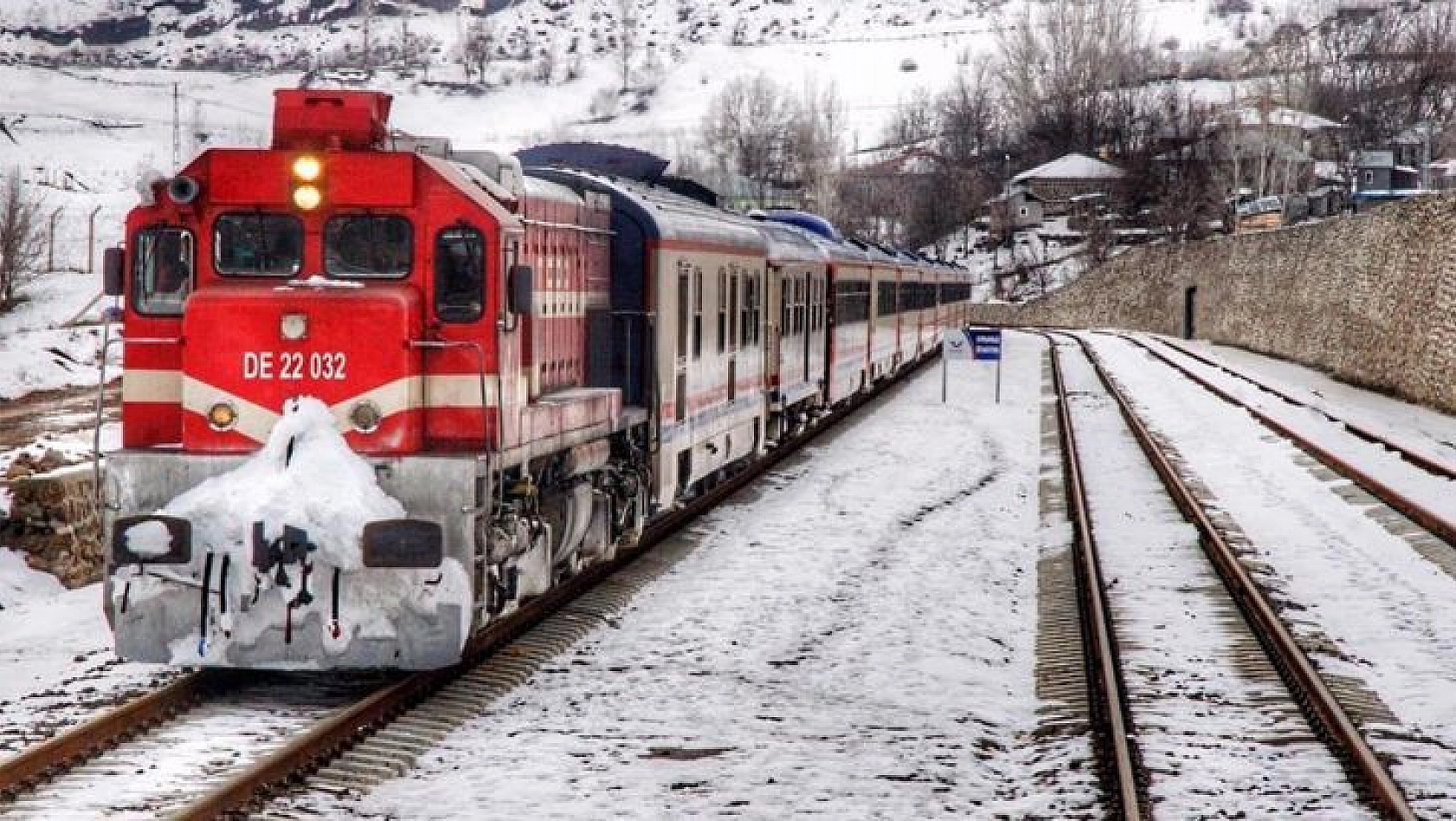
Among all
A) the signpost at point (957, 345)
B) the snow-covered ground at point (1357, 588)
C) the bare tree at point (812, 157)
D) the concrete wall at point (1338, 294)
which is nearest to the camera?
the snow-covered ground at point (1357, 588)

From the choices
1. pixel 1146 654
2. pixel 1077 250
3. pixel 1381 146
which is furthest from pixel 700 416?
pixel 1381 146

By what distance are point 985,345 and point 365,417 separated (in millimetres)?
22264

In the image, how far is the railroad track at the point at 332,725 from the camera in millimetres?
8188

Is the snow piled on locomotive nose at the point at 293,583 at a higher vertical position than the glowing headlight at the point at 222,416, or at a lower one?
lower

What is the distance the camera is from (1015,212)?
403ft

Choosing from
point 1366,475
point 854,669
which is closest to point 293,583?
point 854,669

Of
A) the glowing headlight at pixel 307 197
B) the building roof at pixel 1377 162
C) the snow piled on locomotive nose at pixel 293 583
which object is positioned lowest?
the snow piled on locomotive nose at pixel 293 583

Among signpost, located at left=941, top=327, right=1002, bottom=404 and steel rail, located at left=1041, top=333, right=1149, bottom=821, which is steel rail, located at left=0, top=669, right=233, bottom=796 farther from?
signpost, located at left=941, top=327, right=1002, bottom=404

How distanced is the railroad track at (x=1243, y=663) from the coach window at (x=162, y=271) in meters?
6.44

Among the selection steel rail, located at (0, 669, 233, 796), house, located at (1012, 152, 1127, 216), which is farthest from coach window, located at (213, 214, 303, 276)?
house, located at (1012, 152, 1127, 216)

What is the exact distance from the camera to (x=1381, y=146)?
126 m

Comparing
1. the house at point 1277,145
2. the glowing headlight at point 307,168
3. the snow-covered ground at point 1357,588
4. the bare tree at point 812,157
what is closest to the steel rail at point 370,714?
the glowing headlight at point 307,168

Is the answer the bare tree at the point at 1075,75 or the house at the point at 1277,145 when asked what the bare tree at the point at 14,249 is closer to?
the house at the point at 1277,145

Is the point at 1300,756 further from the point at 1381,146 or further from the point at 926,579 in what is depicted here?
the point at 1381,146
